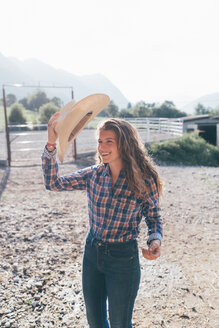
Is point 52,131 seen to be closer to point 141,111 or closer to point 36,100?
point 141,111

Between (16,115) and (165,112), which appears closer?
(16,115)

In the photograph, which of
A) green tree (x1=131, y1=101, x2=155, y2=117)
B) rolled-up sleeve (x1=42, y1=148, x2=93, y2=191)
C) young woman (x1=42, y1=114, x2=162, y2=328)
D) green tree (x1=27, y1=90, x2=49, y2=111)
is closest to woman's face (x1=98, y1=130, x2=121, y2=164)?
young woman (x1=42, y1=114, x2=162, y2=328)

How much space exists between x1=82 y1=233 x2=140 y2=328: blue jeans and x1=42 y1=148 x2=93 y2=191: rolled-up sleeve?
0.37 meters

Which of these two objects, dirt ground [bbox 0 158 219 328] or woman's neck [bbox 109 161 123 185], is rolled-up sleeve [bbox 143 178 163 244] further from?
dirt ground [bbox 0 158 219 328]

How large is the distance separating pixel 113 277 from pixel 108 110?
38.1 metres

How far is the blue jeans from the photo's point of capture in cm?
160

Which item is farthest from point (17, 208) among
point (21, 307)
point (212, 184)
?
point (212, 184)

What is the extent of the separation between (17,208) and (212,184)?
5.15m

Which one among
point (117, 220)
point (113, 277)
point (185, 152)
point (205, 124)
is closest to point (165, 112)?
point (205, 124)

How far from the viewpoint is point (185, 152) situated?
12398 millimetres

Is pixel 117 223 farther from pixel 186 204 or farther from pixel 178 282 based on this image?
pixel 186 204

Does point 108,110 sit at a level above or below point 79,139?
above

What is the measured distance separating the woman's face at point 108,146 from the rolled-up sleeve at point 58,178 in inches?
8.3

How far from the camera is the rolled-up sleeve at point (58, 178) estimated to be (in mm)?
1809
